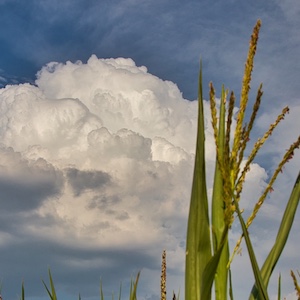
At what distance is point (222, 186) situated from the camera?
2471 millimetres

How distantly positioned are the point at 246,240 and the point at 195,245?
0.25 m

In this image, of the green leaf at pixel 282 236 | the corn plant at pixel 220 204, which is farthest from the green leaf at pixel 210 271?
the green leaf at pixel 282 236

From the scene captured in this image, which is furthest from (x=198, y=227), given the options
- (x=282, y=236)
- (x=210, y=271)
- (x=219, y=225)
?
(x=282, y=236)

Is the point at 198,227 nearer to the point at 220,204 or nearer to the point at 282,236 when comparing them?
the point at 220,204

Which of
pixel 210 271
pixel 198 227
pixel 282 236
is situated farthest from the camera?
pixel 282 236

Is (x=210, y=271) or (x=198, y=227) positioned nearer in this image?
(x=210, y=271)

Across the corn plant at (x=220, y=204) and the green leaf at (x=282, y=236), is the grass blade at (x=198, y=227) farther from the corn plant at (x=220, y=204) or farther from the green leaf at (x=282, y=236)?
the green leaf at (x=282, y=236)

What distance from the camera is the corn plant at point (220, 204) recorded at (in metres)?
2.26

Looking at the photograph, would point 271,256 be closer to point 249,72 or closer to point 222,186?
point 222,186

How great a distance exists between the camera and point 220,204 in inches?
97.6

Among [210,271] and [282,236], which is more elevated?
[282,236]

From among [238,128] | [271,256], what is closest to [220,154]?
[238,128]

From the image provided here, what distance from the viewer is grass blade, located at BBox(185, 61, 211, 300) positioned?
2375mm

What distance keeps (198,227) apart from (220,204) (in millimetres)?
176
